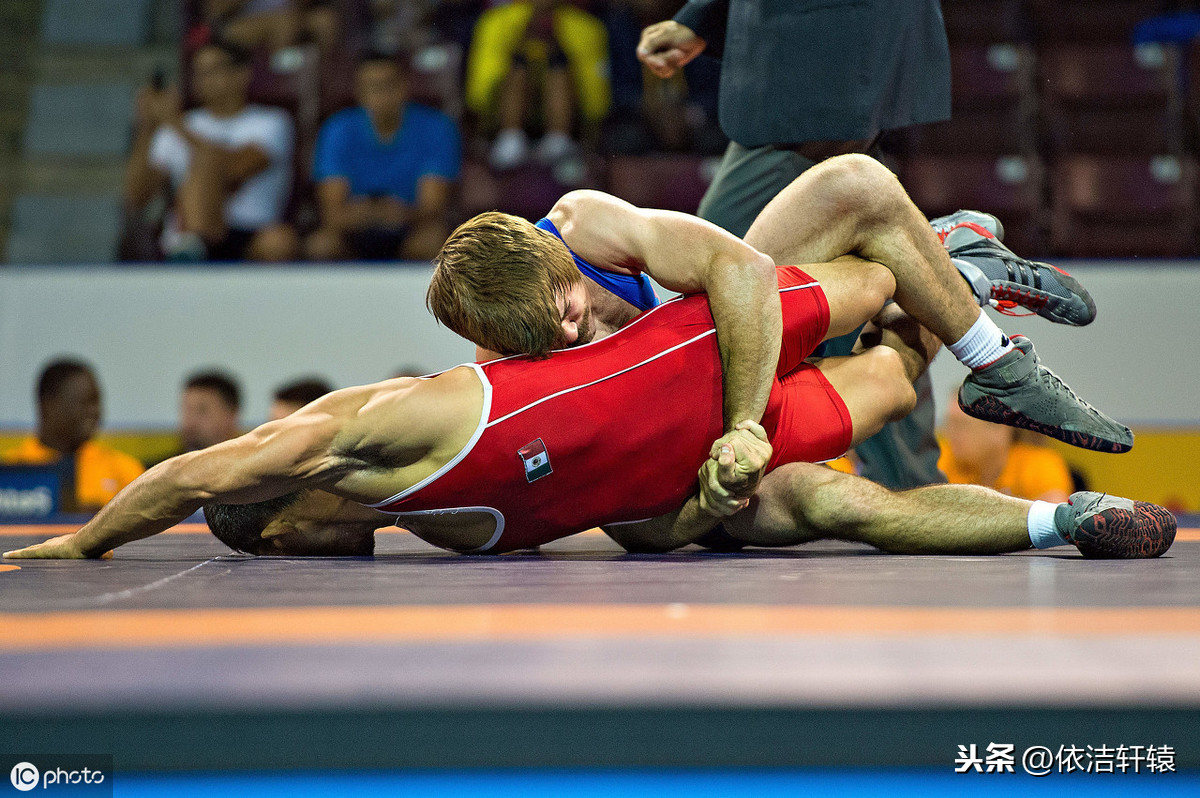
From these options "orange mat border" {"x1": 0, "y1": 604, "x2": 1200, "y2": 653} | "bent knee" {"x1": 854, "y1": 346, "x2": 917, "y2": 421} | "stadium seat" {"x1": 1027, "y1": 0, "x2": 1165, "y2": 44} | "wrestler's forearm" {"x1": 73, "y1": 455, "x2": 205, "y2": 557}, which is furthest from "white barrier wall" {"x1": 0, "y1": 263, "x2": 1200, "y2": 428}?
"orange mat border" {"x1": 0, "y1": 604, "x2": 1200, "y2": 653}

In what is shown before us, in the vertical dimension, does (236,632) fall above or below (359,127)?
below

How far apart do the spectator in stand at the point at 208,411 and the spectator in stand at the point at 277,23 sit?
2035 mm

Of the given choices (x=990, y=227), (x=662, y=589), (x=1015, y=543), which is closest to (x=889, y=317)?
(x=990, y=227)

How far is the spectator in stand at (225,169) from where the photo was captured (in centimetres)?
466

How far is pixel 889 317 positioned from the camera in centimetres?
217

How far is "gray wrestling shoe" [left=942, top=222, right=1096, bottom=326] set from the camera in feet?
6.81

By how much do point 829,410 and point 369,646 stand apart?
1201 millimetres

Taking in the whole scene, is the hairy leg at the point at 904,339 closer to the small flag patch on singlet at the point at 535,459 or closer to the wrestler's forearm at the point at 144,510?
the small flag patch on singlet at the point at 535,459

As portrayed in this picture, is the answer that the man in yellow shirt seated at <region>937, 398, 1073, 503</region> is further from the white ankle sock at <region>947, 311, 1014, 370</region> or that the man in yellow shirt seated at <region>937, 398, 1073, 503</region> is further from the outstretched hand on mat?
the outstretched hand on mat

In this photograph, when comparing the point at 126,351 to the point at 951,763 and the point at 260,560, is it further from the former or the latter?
the point at 951,763

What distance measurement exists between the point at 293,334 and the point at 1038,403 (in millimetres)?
3044

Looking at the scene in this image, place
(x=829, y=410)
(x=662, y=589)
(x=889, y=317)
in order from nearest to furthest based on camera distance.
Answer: (x=662, y=589) < (x=829, y=410) < (x=889, y=317)

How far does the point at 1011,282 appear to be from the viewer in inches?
82.7

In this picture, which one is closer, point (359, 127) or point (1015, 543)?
point (1015, 543)
